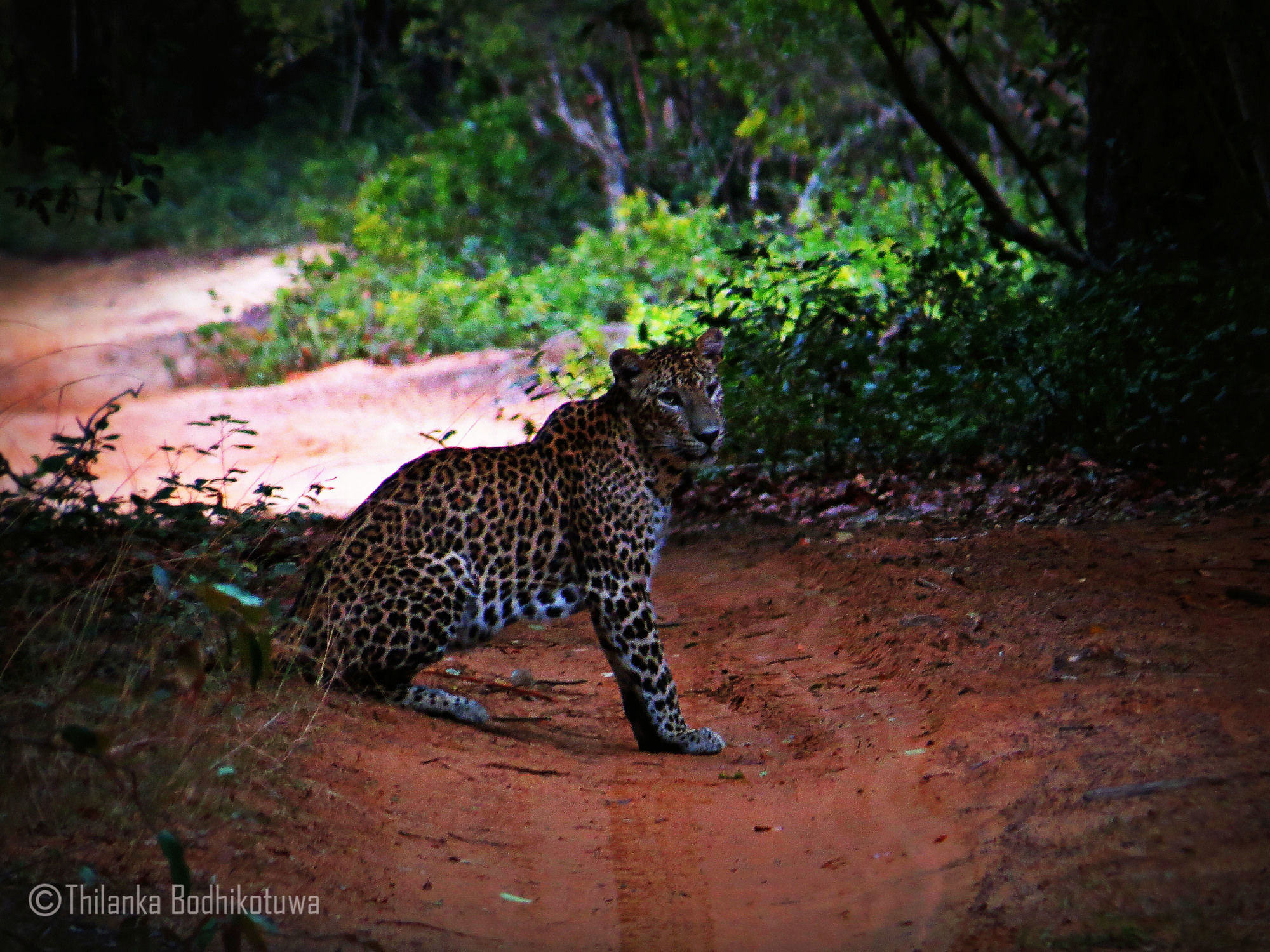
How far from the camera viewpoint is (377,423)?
15.1m

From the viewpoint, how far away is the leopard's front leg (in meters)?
5.36

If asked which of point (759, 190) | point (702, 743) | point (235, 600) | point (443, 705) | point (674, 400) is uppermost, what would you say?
point (759, 190)

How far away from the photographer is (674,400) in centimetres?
579

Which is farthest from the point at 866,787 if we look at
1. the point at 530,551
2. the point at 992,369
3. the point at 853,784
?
the point at 992,369

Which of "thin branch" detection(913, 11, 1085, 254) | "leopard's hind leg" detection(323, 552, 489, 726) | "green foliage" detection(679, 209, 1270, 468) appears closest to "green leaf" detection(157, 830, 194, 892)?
"leopard's hind leg" detection(323, 552, 489, 726)

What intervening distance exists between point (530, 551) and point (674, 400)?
37.7 inches

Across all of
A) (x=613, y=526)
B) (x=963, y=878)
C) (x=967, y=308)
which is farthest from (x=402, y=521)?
(x=967, y=308)

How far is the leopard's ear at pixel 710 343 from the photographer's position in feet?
20.6

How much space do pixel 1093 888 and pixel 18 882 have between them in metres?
2.70

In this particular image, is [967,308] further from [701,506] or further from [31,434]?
[31,434]

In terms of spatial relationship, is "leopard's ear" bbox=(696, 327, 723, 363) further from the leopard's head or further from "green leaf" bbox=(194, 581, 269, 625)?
"green leaf" bbox=(194, 581, 269, 625)

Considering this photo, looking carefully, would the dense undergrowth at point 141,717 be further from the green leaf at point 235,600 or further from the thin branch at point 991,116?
the thin branch at point 991,116

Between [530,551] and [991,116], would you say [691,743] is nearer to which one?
[530,551]

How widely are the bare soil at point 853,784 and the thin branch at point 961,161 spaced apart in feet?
10.1
